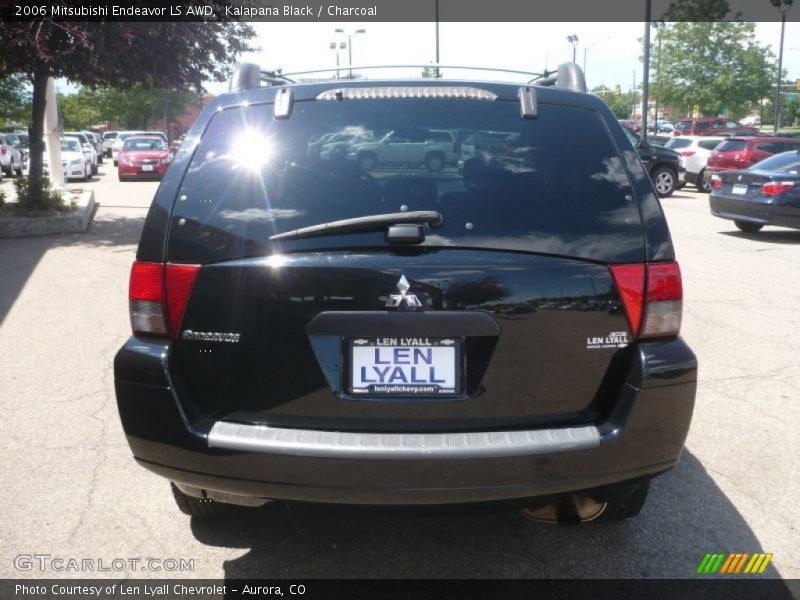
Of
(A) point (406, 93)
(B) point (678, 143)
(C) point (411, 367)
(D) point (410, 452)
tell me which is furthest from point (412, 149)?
(B) point (678, 143)

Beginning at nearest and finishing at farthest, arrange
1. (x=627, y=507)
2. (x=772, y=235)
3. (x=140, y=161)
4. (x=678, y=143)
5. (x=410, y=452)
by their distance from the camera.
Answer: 1. (x=410, y=452)
2. (x=627, y=507)
3. (x=772, y=235)
4. (x=678, y=143)
5. (x=140, y=161)

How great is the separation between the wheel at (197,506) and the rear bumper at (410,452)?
52 centimetres

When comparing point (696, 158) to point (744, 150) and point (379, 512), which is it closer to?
point (744, 150)

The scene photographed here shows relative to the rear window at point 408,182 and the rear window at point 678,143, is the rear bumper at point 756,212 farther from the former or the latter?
the rear window at point 408,182

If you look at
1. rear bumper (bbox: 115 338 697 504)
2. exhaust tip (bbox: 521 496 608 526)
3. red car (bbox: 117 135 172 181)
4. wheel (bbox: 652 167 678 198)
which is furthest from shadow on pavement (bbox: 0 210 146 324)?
wheel (bbox: 652 167 678 198)

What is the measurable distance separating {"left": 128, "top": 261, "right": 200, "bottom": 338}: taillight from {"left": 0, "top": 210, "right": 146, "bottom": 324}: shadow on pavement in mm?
5328

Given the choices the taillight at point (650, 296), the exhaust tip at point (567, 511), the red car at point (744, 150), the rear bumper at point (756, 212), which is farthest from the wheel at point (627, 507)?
the red car at point (744, 150)

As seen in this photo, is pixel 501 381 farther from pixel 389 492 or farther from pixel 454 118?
pixel 454 118

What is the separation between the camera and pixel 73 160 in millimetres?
27812

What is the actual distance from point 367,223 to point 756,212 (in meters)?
12.1

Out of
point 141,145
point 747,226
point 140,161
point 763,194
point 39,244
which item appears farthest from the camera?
point 141,145

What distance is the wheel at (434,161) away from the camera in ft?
9.61

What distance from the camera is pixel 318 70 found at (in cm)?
431

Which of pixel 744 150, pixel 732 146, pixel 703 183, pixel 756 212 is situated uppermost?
pixel 732 146
